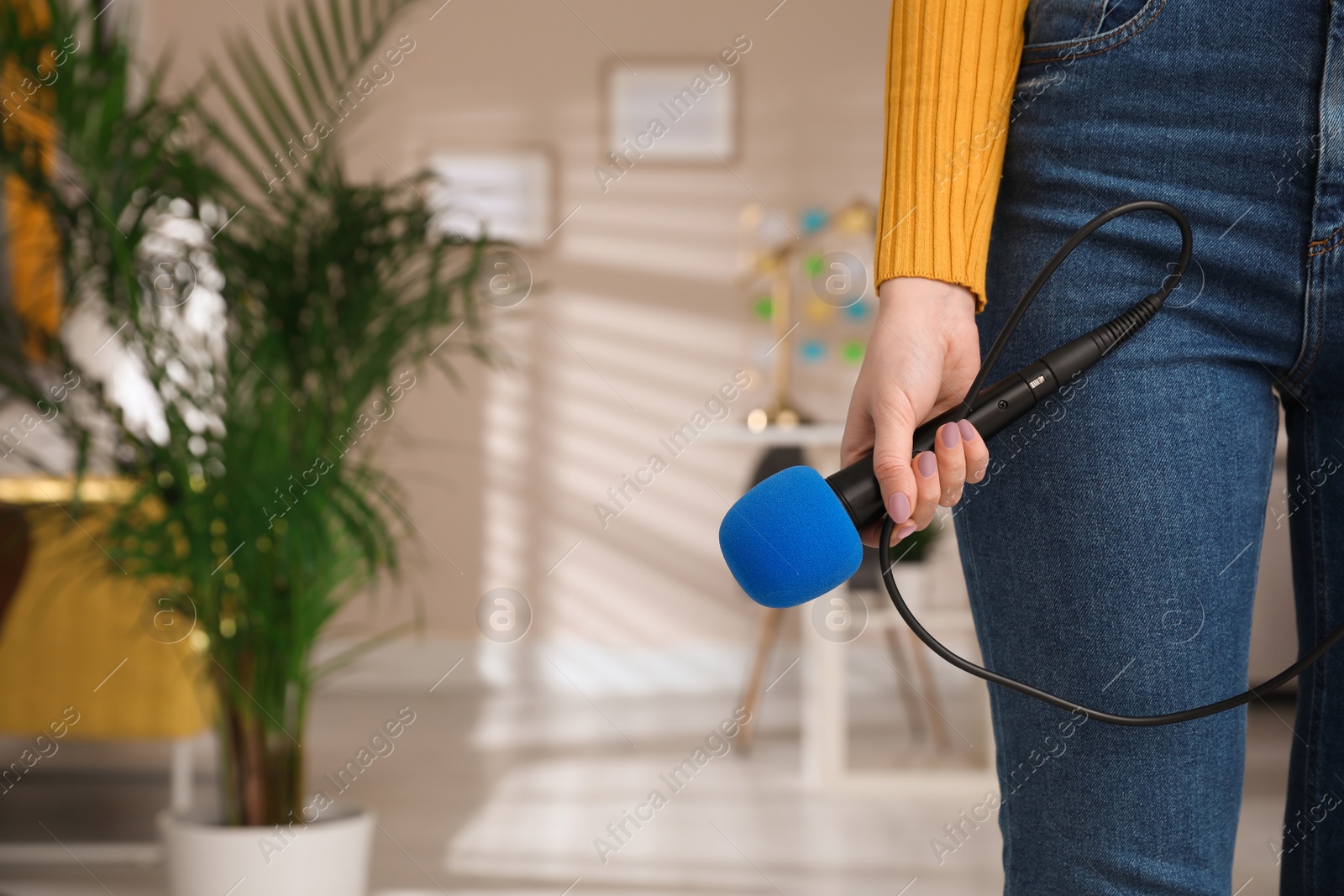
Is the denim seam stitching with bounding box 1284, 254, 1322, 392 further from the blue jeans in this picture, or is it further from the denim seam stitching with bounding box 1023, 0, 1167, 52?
the denim seam stitching with bounding box 1023, 0, 1167, 52

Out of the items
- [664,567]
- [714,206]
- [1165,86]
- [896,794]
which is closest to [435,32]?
[714,206]

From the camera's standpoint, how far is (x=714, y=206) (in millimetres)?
4090

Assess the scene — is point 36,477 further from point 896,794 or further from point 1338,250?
point 1338,250

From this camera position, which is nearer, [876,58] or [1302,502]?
[1302,502]

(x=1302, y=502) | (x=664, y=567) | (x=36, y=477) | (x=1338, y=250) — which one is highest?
(x=1338, y=250)

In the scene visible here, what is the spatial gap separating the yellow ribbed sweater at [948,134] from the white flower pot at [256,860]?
1.45m

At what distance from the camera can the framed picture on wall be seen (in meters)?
4.07

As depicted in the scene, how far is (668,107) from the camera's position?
4.07m

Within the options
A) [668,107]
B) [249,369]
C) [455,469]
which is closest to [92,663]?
[249,369]

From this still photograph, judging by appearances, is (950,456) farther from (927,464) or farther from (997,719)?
(997,719)

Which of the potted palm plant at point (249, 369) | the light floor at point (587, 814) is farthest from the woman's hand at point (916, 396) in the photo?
the light floor at point (587, 814)

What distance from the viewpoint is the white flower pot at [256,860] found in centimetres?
168

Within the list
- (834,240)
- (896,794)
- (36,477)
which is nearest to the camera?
(36,477)

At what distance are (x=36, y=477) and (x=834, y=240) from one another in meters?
2.59
